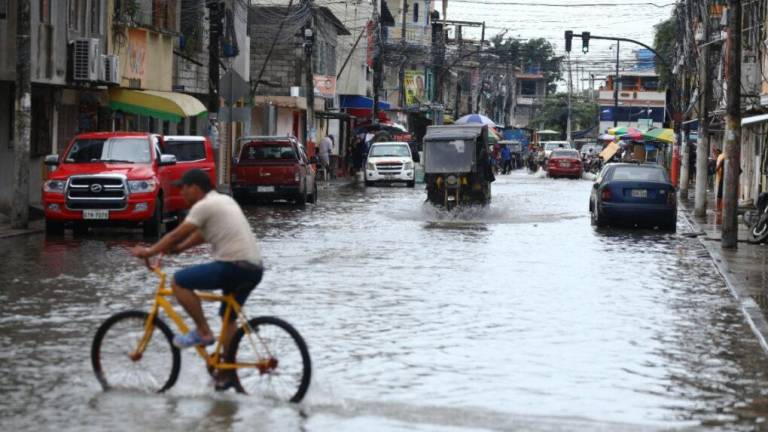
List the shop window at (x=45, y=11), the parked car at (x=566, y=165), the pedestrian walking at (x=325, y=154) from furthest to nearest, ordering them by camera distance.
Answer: the parked car at (x=566, y=165)
the pedestrian walking at (x=325, y=154)
the shop window at (x=45, y=11)

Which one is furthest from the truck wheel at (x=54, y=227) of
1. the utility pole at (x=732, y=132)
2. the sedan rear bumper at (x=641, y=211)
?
the sedan rear bumper at (x=641, y=211)

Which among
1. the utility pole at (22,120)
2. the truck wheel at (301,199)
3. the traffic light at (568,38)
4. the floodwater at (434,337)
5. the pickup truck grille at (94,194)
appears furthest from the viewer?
the traffic light at (568,38)

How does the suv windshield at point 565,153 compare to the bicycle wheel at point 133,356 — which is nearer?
the bicycle wheel at point 133,356

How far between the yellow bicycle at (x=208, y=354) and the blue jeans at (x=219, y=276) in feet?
0.35

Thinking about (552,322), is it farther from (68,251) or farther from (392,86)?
(392,86)

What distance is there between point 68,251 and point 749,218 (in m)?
13.9

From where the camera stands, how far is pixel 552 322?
14.9 metres

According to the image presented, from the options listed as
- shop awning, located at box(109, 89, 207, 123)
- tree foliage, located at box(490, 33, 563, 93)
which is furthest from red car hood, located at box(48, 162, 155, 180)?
tree foliage, located at box(490, 33, 563, 93)

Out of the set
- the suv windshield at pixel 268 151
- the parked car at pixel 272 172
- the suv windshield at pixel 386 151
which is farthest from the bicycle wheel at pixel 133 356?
the suv windshield at pixel 386 151

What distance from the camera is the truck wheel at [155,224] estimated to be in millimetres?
25781

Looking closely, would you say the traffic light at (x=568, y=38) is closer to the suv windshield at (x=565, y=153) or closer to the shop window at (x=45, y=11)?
the suv windshield at (x=565, y=153)

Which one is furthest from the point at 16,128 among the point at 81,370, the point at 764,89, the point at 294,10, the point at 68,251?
the point at 294,10

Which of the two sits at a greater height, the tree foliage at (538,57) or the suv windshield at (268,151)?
the tree foliage at (538,57)

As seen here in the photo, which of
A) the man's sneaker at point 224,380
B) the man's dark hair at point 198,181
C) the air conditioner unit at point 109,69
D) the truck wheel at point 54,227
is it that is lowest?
the man's sneaker at point 224,380
